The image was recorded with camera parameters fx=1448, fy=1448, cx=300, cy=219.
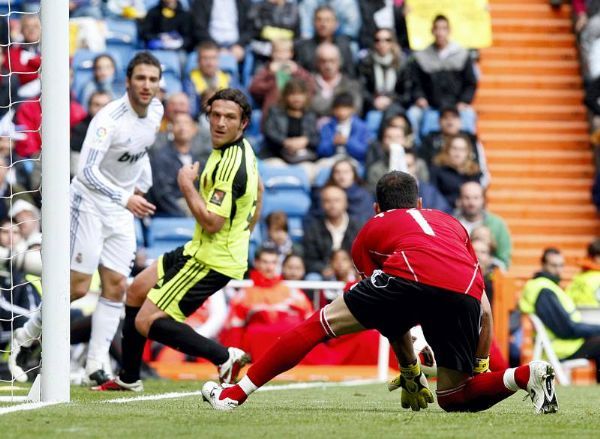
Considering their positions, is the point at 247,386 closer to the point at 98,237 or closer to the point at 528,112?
the point at 98,237

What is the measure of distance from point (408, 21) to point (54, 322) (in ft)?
40.1

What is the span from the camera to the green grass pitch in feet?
20.9

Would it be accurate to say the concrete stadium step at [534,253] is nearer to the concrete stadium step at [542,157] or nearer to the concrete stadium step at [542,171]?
the concrete stadium step at [542,171]

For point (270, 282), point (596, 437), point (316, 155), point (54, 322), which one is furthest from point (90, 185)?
point (316, 155)

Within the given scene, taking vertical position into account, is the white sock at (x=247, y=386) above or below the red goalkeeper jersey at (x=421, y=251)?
below

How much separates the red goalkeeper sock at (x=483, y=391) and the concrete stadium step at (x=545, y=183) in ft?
36.9

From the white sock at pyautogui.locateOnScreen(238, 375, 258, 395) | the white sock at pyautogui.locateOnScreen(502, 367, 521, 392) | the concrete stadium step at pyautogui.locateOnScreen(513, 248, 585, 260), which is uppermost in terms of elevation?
the white sock at pyautogui.locateOnScreen(502, 367, 521, 392)

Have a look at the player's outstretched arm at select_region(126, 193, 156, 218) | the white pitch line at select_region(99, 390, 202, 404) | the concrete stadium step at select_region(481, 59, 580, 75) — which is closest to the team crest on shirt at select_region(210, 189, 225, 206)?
the player's outstretched arm at select_region(126, 193, 156, 218)

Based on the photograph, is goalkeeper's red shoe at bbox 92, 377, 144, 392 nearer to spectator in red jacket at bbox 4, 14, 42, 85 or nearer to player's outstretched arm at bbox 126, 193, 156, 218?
player's outstretched arm at bbox 126, 193, 156, 218

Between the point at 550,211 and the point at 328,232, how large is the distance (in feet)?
13.3

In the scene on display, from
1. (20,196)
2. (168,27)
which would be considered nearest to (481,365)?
(20,196)

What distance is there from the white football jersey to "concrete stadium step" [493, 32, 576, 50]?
10.6 m

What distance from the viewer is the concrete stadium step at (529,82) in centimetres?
1995

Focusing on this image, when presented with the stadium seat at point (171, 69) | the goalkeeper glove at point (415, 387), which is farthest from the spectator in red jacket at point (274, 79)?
the goalkeeper glove at point (415, 387)
